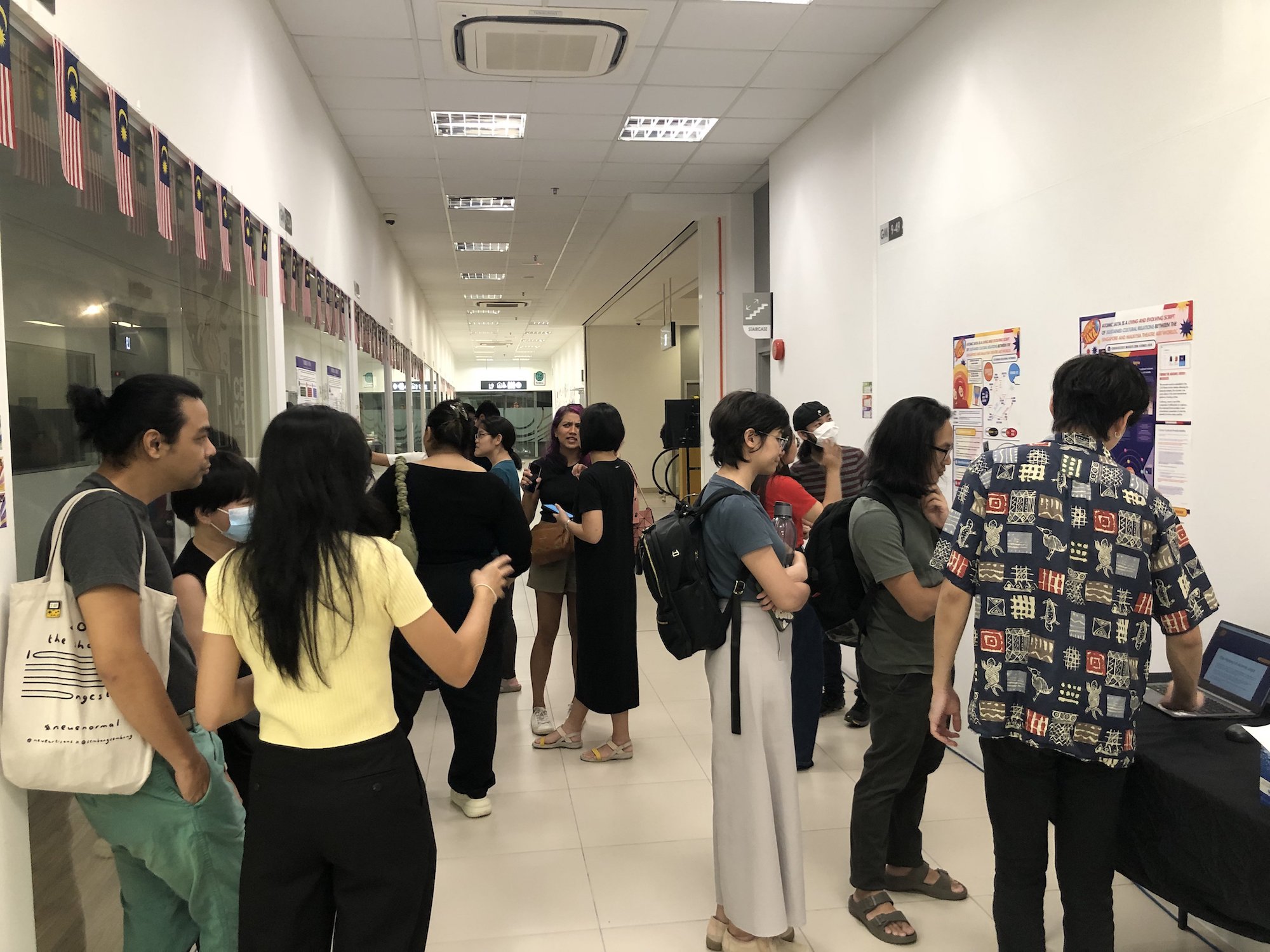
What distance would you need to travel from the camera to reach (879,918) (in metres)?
2.74

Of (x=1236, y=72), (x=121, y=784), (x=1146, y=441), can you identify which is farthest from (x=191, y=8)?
(x=1146, y=441)

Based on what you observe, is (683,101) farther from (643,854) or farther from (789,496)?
(643,854)

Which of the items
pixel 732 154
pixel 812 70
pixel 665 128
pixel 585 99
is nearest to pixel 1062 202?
pixel 812 70

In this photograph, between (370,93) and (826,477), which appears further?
(370,93)

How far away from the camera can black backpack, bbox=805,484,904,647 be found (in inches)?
107

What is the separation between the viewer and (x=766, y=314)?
7398 mm

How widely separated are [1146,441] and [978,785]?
1679 mm

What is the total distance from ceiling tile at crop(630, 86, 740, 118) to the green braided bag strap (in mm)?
3388

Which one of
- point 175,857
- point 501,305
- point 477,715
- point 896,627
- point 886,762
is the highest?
point 501,305

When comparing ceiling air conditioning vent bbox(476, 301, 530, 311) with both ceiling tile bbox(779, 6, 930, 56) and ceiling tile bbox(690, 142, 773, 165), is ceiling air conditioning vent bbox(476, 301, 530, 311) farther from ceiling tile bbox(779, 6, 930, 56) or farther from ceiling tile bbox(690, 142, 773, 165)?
ceiling tile bbox(779, 6, 930, 56)

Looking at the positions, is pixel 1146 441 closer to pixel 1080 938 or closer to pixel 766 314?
pixel 1080 938

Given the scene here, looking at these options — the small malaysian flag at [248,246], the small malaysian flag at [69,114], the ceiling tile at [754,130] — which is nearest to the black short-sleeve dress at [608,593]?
the small malaysian flag at [248,246]

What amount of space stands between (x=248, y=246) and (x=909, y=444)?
2740 millimetres

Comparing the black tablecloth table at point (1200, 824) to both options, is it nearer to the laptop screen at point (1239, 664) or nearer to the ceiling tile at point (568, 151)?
the laptop screen at point (1239, 664)
